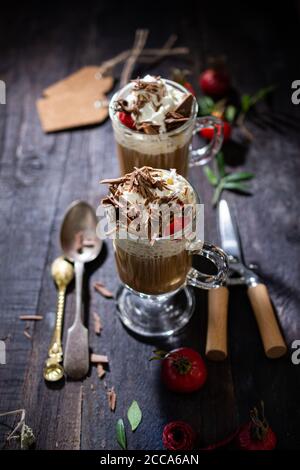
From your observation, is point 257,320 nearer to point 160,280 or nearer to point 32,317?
point 160,280

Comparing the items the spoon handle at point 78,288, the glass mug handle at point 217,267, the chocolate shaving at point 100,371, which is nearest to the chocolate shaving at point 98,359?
the chocolate shaving at point 100,371

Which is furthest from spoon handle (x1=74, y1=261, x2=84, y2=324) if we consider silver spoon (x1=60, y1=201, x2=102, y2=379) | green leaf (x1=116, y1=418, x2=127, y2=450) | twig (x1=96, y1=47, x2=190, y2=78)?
twig (x1=96, y1=47, x2=190, y2=78)

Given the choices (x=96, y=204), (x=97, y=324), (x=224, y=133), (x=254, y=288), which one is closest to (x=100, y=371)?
(x=97, y=324)

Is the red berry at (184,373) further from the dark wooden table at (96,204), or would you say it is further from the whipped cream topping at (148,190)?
the whipped cream topping at (148,190)

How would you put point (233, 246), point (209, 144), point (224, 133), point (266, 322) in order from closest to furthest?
point (266, 322)
point (233, 246)
point (209, 144)
point (224, 133)
